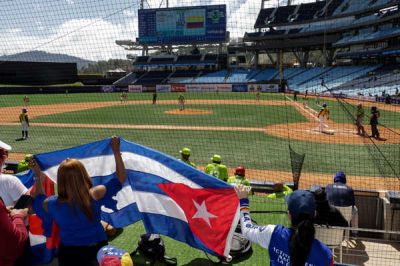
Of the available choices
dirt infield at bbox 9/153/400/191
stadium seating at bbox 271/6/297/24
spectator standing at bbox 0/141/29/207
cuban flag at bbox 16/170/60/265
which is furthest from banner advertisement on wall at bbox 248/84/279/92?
spectator standing at bbox 0/141/29/207

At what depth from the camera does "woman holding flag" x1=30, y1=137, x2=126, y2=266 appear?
313cm

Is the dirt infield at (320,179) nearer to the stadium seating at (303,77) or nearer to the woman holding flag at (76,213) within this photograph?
the woman holding flag at (76,213)

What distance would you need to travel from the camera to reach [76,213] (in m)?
3.16

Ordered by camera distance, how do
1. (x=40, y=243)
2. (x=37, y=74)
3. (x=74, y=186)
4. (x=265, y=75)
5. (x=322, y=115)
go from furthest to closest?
1. (x=265, y=75)
2. (x=37, y=74)
3. (x=322, y=115)
4. (x=40, y=243)
5. (x=74, y=186)

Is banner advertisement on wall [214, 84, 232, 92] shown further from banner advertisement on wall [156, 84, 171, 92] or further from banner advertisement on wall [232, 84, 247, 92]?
banner advertisement on wall [156, 84, 171, 92]

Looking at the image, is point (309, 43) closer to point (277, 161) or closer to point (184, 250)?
point (277, 161)

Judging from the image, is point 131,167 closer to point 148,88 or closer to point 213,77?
point 213,77

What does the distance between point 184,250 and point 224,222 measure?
1783 mm

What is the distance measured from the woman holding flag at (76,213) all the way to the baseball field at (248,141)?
208cm

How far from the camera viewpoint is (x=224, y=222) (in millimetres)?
4094

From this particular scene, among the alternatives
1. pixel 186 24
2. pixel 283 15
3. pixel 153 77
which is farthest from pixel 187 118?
pixel 283 15

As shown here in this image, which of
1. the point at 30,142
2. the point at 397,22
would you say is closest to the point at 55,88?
the point at 30,142

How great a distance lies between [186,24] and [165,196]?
56.4 m

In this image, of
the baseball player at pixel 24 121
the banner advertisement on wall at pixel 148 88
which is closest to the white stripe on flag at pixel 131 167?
the baseball player at pixel 24 121
